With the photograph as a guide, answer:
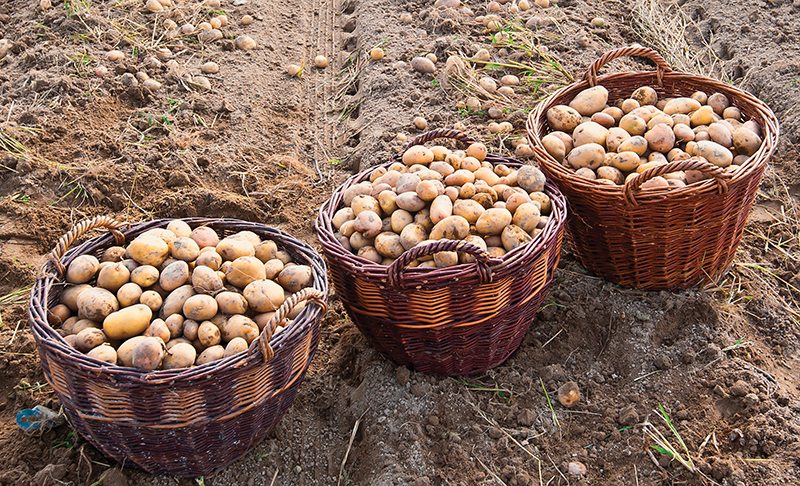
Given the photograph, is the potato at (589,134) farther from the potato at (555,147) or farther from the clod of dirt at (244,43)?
the clod of dirt at (244,43)

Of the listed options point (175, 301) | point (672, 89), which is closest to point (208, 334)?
point (175, 301)

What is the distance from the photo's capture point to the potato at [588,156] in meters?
2.59

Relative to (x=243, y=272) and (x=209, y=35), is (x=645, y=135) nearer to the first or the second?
(x=243, y=272)

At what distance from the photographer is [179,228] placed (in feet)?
7.63

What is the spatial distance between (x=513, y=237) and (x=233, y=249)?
0.99 meters

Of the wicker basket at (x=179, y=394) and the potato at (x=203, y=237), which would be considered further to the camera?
the potato at (x=203, y=237)

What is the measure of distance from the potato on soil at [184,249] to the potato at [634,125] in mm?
1861

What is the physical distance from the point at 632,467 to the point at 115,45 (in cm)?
406

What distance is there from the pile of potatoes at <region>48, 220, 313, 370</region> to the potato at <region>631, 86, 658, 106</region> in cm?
178

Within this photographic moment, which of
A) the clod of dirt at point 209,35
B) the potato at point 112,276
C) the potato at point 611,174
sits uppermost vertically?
the potato at point 112,276

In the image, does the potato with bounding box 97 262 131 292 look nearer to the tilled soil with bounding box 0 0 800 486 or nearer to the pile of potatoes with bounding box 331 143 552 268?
the tilled soil with bounding box 0 0 800 486

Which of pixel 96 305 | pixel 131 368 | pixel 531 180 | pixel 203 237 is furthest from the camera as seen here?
pixel 531 180

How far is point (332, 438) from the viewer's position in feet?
7.66

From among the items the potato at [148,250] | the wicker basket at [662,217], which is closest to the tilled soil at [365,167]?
the wicker basket at [662,217]
